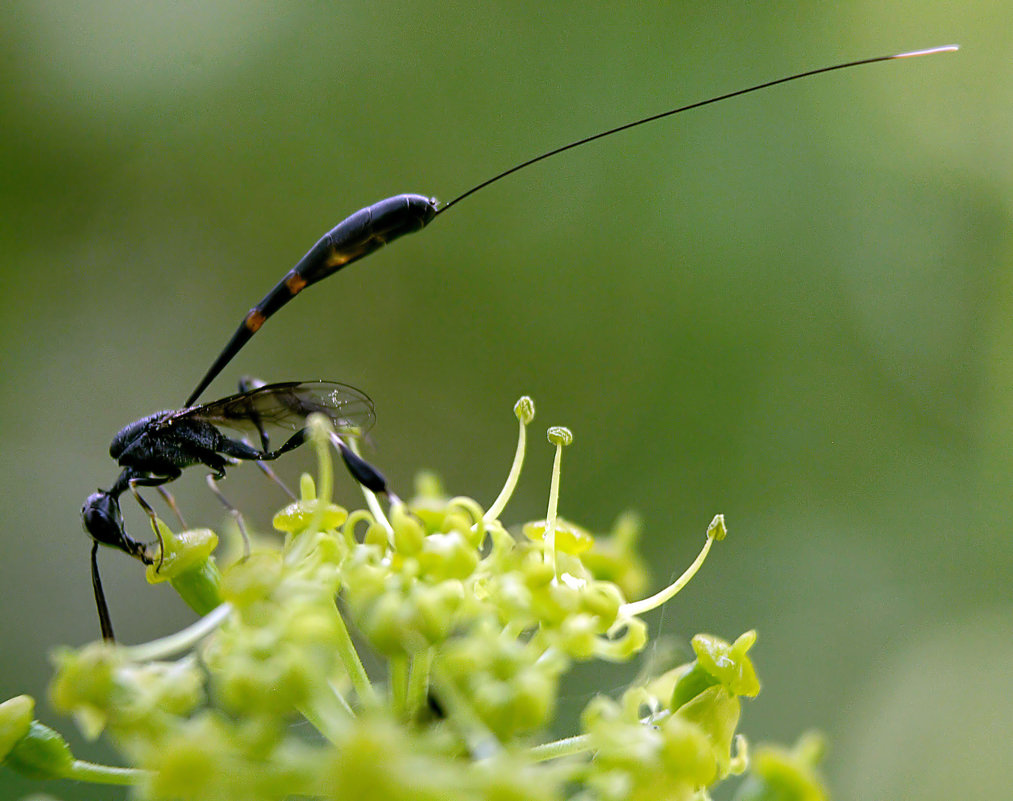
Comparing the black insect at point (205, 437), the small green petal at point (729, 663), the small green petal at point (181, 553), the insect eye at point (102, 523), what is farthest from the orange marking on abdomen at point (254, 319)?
the small green petal at point (729, 663)

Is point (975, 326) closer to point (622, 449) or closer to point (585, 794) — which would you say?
point (622, 449)

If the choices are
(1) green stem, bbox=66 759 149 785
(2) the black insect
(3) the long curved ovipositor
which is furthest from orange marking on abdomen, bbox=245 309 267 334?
(1) green stem, bbox=66 759 149 785

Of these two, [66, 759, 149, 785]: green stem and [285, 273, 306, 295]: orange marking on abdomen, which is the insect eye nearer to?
[66, 759, 149, 785]: green stem

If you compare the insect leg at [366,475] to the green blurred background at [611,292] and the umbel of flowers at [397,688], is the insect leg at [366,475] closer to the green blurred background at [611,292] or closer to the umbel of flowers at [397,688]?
the umbel of flowers at [397,688]

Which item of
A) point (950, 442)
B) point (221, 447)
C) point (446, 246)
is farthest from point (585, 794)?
point (446, 246)

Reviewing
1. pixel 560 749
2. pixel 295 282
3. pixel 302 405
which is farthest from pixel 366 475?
pixel 295 282

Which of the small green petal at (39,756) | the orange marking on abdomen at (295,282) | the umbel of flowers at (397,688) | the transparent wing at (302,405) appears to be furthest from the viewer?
the orange marking on abdomen at (295,282)
